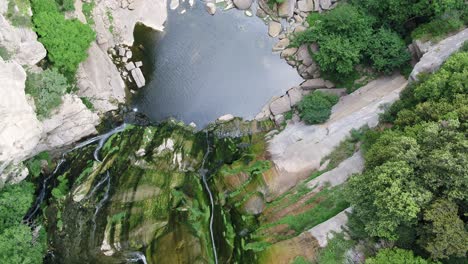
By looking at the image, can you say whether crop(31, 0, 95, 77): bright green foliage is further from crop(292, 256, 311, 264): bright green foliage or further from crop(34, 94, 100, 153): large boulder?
crop(292, 256, 311, 264): bright green foliage

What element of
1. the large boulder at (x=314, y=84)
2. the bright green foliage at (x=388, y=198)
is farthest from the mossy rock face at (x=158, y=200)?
the bright green foliage at (x=388, y=198)

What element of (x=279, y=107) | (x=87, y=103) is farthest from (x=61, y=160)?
(x=279, y=107)

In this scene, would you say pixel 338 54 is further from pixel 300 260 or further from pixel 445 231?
pixel 445 231

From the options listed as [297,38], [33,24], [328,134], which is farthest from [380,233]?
[33,24]

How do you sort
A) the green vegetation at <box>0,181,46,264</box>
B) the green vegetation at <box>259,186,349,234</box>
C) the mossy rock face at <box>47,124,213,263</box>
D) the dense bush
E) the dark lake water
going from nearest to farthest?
1. the green vegetation at <box>0,181,46,264</box>
2. the mossy rock face at <box>47,124,213,263</box>
3. the green vegetation at <box>259,186,349,234</box>
4. the dense bush
5. the dark lake water

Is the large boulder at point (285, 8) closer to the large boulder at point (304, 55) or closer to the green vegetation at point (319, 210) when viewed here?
the large boulder at point (304, 55)

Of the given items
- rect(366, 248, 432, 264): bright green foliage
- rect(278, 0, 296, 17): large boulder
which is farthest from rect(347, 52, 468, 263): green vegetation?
rect(278, 0, 296, 17): large boulder
